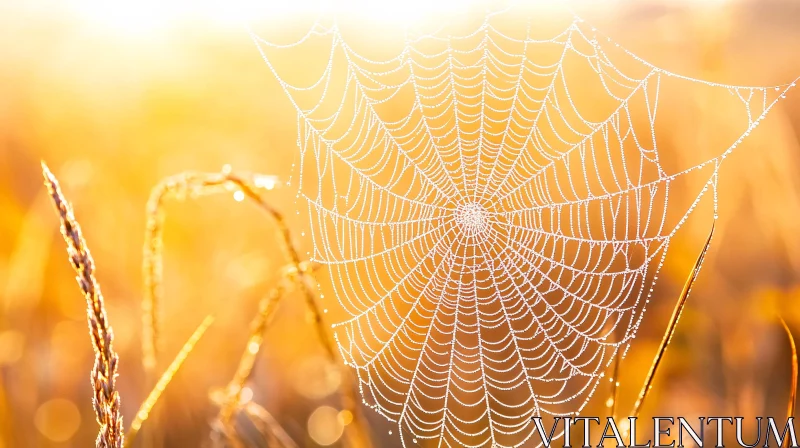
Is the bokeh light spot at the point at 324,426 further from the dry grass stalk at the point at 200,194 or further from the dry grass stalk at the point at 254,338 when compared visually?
the dry grass stalk at the point at 200,194

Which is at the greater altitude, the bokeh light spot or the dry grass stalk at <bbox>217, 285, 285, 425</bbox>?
the bokeh light spot

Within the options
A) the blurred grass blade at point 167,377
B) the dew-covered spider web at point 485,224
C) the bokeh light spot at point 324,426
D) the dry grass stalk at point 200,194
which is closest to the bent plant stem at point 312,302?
the dry grass stalk at point 200,194

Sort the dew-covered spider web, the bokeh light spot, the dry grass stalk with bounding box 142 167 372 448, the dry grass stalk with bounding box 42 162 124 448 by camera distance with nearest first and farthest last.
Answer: the dry grass stalk with bounding box 42 162 124 448 < the dry grass stalk with bounding box 142 167 372 448 < the bokeh light spot < the dew-covered spider web

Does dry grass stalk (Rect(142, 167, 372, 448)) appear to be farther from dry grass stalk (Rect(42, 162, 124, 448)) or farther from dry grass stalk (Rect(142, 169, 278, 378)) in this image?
dry grass stalk (Rect(42, 162, 124, 448))

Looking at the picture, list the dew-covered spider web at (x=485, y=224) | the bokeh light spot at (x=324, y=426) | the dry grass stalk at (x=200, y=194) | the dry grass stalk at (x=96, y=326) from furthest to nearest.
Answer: the dew-covered spider web at (x=485, y=224) < the bokeh light spot at (x=324, y=426) < the dry grass stalk at (x=200, y=194) < the dry grass stalk at (x=96, y=326)

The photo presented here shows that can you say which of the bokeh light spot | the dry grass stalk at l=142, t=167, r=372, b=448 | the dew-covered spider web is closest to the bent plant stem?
the dry grass stalk at l=142, t=167, r=372, b=448

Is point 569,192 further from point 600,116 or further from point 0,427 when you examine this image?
point 0,427

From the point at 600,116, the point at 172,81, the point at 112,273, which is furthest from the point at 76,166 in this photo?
the point at 600,116

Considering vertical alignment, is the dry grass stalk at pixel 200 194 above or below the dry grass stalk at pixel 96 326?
above
